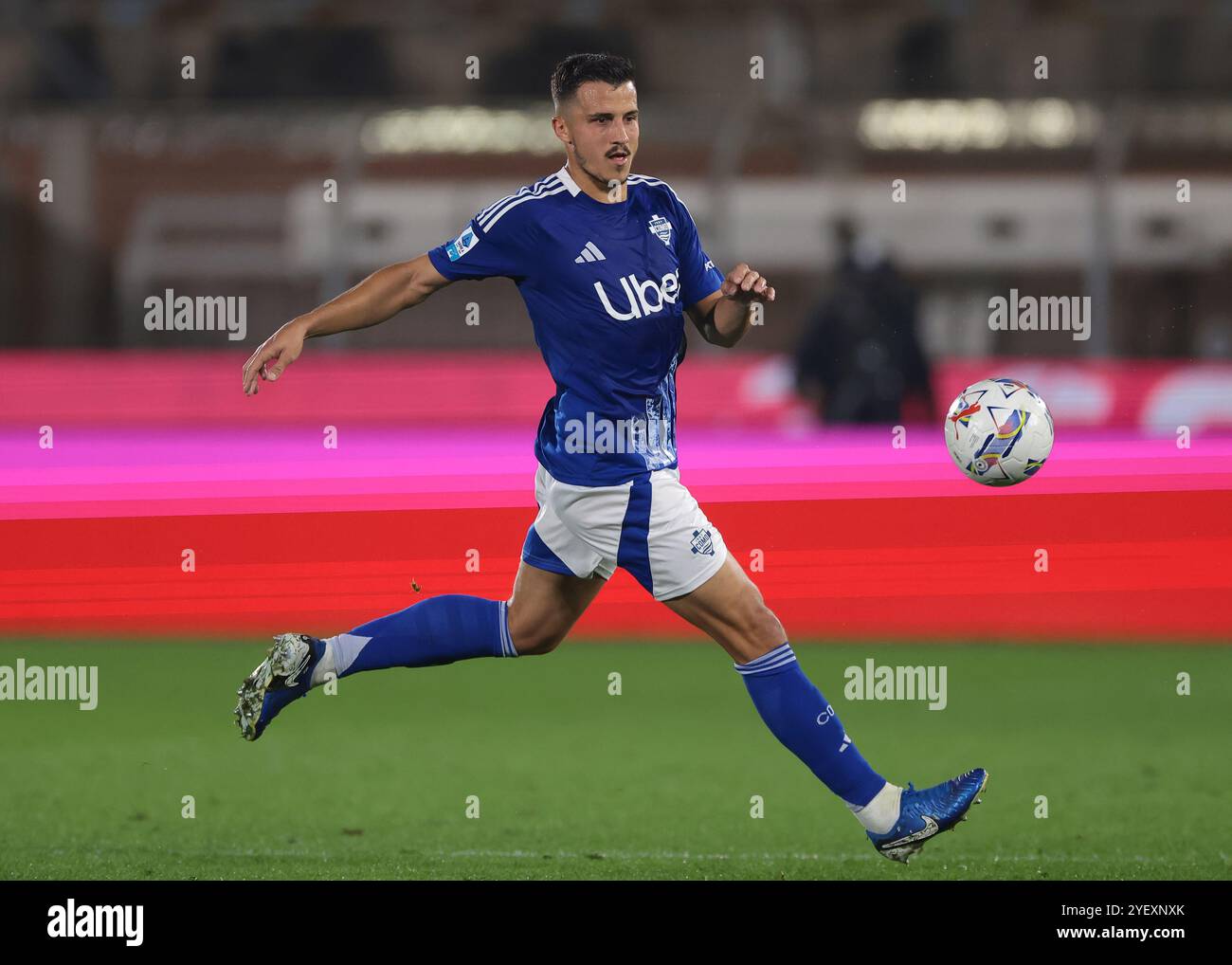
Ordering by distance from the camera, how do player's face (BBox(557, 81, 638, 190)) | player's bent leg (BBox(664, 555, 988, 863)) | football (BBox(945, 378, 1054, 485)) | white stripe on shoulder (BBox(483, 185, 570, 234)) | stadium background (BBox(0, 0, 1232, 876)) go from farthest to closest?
stadium background (BBox(0, 0, 1232, 876)) < football (BBox(945, 378, 1054, 485)) < white stripe on shoulder (BBox(483, 185, 570, 234)) < player's face (BBox(557, 81, 638, 190)) < player's bent leg (BBox(664, 555, 988, 863))

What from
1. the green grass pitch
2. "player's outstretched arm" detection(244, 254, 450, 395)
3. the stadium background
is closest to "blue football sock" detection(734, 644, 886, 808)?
the green grass pitch

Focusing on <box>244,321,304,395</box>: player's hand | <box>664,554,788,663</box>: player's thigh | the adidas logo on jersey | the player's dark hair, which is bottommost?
<box>664,554,788,663</box>: player's thigh

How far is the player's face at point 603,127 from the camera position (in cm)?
435

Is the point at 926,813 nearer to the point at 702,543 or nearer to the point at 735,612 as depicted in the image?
the point at 735,612

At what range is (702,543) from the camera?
434cm

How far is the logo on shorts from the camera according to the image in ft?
14.2

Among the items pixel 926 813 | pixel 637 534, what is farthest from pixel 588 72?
pixel 926 813

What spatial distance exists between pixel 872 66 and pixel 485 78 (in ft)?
9.05

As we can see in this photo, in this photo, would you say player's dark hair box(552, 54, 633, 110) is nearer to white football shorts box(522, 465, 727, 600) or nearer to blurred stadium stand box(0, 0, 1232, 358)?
white football shorts box(522, 465, 727, 600)

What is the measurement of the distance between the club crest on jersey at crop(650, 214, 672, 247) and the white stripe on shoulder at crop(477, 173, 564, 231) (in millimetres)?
261

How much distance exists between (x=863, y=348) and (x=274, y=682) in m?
5.32

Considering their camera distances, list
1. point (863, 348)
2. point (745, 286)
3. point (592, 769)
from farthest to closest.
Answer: point (863, 348) → point (592, 769) → point (745, 286)

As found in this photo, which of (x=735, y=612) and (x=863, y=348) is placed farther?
(x=863, y=348)
